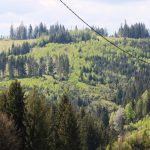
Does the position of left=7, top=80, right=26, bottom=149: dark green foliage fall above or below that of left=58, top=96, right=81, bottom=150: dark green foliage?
above

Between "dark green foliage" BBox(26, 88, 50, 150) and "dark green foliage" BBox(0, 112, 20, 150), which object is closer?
"dark green foliage" BBox(0, 112, 20, 150)

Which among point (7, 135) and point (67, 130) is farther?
point (67, 130)

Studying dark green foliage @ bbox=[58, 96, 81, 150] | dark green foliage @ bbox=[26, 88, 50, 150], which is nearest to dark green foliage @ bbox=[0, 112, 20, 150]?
dark green foliage @ bbox=[26, 88, 50, 150]

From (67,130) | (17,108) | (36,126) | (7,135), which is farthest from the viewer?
(67,130)

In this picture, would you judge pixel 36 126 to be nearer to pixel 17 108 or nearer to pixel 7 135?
pixel 17 108

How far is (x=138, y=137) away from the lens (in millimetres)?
161750

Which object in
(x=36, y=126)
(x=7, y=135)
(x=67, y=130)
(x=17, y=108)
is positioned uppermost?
(x=17, y=108)

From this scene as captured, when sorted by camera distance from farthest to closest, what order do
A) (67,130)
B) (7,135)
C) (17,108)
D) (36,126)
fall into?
(67,130) → (36,126) → (17,108) → (7,135)

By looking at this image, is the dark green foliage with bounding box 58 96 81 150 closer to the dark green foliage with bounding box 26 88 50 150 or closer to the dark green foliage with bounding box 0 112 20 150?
the dark green foliage with bounding box 26 88 50 150

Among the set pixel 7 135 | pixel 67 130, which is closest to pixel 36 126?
pixel 7 135

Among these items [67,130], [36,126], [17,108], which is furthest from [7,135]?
[67,130]

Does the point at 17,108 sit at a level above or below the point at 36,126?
above

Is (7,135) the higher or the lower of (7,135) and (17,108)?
the lower

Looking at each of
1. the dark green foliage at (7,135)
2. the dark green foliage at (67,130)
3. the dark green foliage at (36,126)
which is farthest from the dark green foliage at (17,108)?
the dark green foliage at (67,130)
